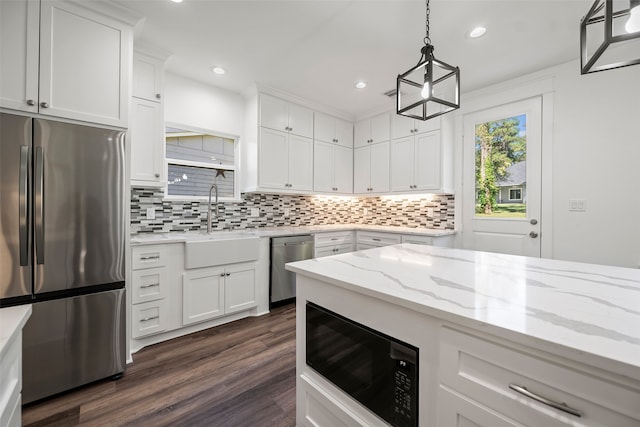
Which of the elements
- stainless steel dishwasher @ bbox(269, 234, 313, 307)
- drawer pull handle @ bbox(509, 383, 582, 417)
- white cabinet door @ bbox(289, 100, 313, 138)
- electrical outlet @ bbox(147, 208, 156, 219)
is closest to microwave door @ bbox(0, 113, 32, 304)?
electrical outlet @ bbox(147, 208, 156, 219)

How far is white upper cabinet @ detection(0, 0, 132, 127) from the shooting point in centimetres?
161

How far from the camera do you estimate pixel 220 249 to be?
2.64m

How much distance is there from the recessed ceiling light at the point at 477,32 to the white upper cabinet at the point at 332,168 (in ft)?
7.08

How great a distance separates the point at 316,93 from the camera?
3504mm

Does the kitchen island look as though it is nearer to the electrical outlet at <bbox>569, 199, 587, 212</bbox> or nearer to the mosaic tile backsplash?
the electrical outlet at <bbox>569, 199, 587, 212</bbox>

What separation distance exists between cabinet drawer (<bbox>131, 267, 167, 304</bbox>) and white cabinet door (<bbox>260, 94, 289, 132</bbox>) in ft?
6.66

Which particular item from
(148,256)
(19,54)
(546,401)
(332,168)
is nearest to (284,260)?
(148,256)

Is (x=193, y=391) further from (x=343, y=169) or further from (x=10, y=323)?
(x=343, y=169)

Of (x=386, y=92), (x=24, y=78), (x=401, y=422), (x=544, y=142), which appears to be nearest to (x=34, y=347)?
(x=24, y=78)

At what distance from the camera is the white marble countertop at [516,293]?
621mm

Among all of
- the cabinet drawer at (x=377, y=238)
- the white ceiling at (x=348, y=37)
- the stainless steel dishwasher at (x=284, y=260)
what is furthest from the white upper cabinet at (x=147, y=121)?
the cabinet drawer at (x=377, y=238)

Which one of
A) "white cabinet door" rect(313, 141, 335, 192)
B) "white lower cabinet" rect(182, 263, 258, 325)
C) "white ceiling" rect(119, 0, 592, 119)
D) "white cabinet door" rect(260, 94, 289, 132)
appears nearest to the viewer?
"white ceiling" rect(119, 0, 592, 119)

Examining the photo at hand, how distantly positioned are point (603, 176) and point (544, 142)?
60 cm

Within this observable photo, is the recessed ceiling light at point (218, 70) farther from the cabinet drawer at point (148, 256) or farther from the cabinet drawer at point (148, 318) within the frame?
the cabinet drawer at point (148, 318)
